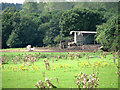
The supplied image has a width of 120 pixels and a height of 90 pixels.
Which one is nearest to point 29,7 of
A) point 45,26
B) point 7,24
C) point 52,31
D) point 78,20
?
point 45,26

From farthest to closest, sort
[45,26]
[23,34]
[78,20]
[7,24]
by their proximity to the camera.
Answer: [45,26]
[78,20]
[23,34]
[7,24]

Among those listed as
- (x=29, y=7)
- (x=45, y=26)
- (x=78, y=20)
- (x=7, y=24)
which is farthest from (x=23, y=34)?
(x=29, y=7)

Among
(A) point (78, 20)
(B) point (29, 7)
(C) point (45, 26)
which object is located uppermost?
(B) point (29, 7)

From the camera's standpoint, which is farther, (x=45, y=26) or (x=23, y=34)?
(x=45, y=26)

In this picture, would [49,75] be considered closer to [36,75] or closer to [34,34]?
[36,75]

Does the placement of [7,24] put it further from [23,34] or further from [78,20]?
[78,20]

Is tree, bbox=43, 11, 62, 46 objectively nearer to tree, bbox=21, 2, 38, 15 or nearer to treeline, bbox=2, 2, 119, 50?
treeline, bbox=2, 2, 119, 50

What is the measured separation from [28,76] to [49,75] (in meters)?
0.67

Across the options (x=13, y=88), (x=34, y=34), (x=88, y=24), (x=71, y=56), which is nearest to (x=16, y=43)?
(x=34, y=34)

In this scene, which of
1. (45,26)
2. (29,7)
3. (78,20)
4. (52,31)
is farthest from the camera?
(29,7)

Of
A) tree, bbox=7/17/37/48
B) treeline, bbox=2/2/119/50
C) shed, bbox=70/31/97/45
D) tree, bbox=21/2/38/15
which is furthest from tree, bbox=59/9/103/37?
tree, bbox=21/2/38/15

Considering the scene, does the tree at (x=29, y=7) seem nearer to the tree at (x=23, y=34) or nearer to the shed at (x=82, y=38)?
the tree at (x=23, y=34)

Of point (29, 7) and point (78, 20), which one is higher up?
point (29, 7)

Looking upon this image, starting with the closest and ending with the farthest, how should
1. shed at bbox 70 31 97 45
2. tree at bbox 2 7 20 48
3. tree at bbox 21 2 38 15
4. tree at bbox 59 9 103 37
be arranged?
1. shed at bbox 70 31 97 45
2. tree at bbox 2 7 20 48
3. tree at bbox 59 9 103 37
4. tree at bbox 21 2 38 15
